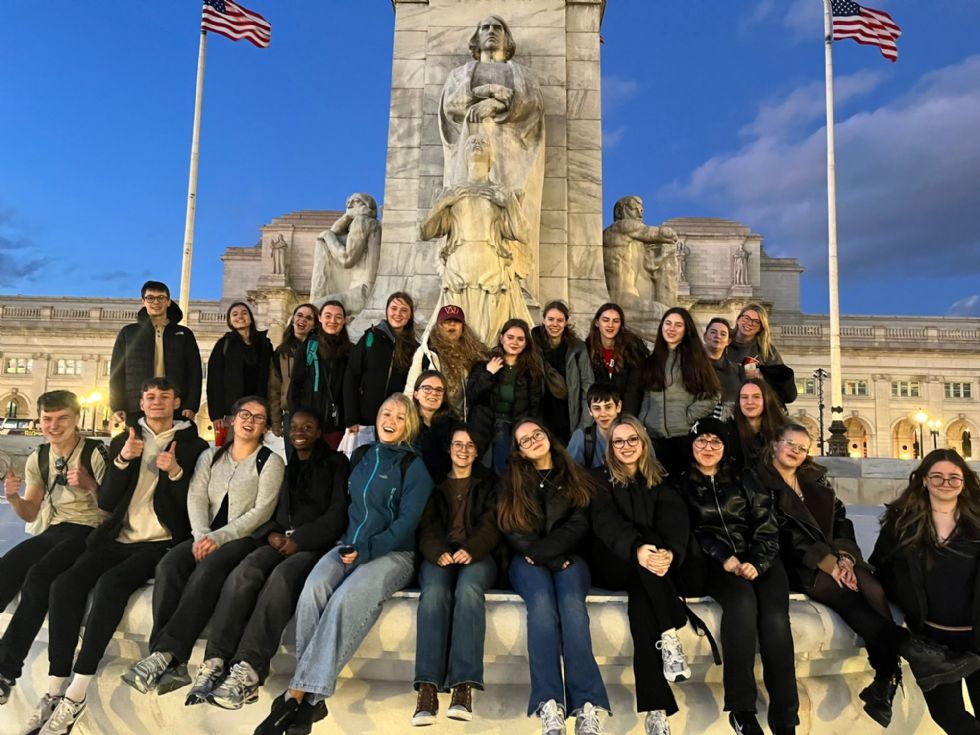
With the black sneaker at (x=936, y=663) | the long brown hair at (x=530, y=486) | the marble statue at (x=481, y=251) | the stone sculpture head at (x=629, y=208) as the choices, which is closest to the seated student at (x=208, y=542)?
the long brown hair at (x=530, y=486)

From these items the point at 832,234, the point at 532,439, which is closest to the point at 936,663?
the point at 532,439

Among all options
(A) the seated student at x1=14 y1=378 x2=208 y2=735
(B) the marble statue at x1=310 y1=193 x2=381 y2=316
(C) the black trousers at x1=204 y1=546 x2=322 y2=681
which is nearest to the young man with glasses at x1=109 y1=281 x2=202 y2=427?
(A) the seated student at x1=14 y1=378 x2=208 y2=735

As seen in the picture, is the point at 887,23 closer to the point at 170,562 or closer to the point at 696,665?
the point at 696,665

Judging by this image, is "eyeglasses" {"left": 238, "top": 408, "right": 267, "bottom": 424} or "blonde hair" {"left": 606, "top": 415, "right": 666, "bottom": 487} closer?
"blonde hair" {"left": 606, "top": 415, "right": 666, "bottom": 487}

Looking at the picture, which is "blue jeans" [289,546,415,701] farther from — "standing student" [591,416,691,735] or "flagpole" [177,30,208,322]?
"flagpole" [177,30,208,322]

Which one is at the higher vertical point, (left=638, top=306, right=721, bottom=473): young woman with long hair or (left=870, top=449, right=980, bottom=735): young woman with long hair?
(left=638, top=306, right=721, bottom=473): young woman with long hair

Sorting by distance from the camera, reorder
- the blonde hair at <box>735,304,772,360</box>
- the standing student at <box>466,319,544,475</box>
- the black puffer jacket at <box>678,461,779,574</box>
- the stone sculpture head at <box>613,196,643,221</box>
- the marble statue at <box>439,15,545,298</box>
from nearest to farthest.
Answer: the black puffer jacket at <box>678,461,779,574</box>, the standing student at <box>466,319,544,475</box>, the blonde hair at <box>735,304,772,360</box>, the marble statue at <box>439,15,545,298</box>, the stone sculpture head at <box>613,196,643,221</box>

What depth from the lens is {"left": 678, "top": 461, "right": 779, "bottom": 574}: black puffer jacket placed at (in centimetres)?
432

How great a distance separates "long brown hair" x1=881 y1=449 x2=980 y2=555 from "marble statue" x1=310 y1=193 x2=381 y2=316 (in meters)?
8.26

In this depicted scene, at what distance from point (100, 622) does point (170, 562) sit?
454 millimetres

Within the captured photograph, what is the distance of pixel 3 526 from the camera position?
8539 mm

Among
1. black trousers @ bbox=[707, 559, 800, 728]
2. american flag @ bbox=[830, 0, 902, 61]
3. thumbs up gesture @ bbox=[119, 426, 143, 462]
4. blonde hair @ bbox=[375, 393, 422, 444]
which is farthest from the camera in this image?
american flag @ bbox=[830, 0, 902, 61]

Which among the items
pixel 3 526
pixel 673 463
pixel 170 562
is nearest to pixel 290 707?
pixel 170 562

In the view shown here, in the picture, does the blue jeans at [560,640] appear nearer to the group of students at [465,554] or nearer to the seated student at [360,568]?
the group of students at [465,554]
